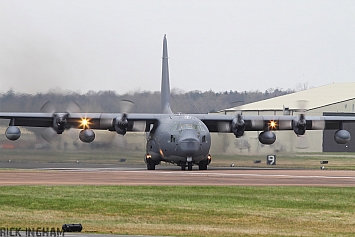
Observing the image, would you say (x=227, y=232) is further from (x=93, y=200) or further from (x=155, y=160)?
(x=155, y=160)

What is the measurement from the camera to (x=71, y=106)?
1943 inches

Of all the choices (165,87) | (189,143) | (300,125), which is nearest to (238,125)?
(300,125)

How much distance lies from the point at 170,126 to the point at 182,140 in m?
1.88

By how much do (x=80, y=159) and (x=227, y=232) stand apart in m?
38.1

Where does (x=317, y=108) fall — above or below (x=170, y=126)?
above

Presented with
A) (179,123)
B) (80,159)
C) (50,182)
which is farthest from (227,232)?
(80,159)

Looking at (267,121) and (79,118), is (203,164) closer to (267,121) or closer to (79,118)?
(267,121)

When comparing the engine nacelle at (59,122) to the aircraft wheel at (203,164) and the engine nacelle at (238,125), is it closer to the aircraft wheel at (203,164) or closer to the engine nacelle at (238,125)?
the aircraft wheel at (203,164)

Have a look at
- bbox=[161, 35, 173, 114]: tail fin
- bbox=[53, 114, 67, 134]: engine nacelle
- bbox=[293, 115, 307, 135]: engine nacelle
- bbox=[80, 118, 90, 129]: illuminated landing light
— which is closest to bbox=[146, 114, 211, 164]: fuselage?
bbox=[80, 118, 90, 129]: illuminated landing light


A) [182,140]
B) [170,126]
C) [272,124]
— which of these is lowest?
[182,140]

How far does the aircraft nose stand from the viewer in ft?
146

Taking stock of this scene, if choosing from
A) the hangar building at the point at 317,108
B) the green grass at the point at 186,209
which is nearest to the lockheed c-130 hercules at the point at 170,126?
the hangar building at the point at 317,108

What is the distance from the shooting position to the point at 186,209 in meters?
23.4

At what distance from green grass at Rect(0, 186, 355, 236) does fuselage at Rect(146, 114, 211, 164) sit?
558 inches
